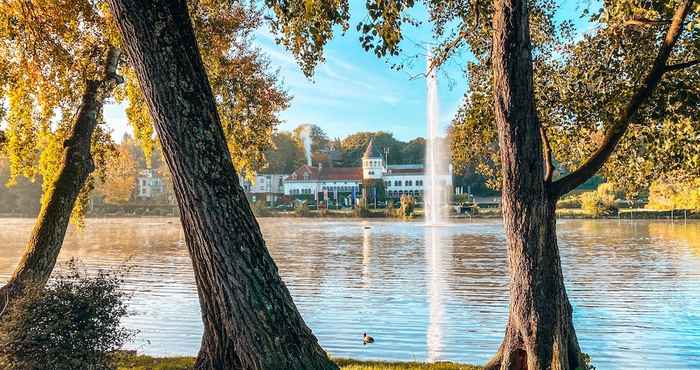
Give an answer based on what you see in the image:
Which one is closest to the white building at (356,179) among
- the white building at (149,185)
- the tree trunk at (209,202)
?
the white building at (149,185)

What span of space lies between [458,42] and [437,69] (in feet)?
1.56

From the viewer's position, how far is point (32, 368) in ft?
17.2

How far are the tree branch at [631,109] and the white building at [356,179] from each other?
329 ft

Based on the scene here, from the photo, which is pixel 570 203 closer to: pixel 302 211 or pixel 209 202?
pixel 302 211

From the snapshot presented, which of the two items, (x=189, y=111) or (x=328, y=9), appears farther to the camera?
(x=328, y=9)

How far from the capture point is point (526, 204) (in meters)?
5.71

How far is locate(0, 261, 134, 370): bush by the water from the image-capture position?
17.3 feet

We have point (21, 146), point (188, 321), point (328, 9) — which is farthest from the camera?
point (188, 321)

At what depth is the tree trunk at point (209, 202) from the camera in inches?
177

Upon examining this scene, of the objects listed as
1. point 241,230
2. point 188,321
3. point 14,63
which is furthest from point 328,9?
point 188,321

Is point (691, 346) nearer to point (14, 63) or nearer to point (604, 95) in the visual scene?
point (604, 95)

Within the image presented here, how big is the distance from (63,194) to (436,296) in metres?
10.4

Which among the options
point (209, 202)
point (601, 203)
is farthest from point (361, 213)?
point (209, 202)

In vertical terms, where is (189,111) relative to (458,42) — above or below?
below
